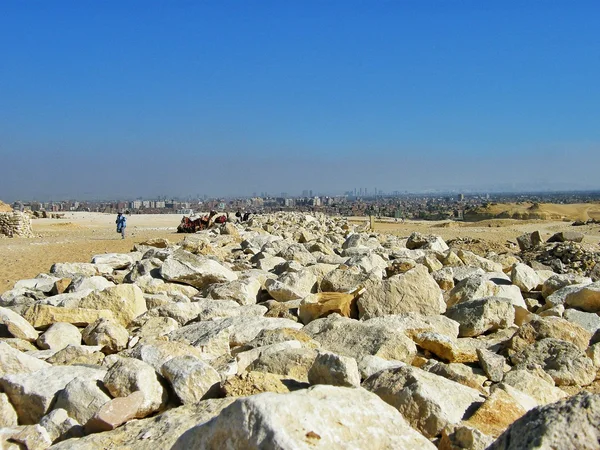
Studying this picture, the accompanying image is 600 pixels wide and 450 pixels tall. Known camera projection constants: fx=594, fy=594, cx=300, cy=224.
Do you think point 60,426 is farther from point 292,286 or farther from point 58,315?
point 292,286

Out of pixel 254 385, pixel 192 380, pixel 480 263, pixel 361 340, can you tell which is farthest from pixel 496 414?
pixel 480 263

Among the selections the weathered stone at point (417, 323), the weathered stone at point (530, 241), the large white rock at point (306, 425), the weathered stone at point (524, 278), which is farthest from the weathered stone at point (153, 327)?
the weathered stone at point (530, 241)

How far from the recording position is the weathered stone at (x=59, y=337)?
5160 mm

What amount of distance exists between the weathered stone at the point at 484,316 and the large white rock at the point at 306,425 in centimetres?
320

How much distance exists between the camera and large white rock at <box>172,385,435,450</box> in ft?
7.32

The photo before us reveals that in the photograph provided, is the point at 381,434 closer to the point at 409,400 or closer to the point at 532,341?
the point at 409,400

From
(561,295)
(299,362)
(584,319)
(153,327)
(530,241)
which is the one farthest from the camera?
(530,241)

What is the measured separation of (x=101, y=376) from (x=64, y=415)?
0.40m

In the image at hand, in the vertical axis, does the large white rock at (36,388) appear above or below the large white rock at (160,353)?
below

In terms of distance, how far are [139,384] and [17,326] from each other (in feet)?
8.13

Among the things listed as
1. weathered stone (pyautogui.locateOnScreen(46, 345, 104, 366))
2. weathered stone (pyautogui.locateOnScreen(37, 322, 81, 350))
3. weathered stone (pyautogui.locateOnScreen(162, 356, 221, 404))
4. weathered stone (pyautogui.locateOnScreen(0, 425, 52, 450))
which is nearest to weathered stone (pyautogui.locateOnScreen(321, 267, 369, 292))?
weathered stone (pyautogui.locateOnScreen(37, 322, 81, 350))

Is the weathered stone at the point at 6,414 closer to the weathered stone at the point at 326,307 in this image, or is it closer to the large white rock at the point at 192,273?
the weathered stone at the point at 326,307

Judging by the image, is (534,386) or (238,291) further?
(238,291)

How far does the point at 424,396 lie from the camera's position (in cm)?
314
